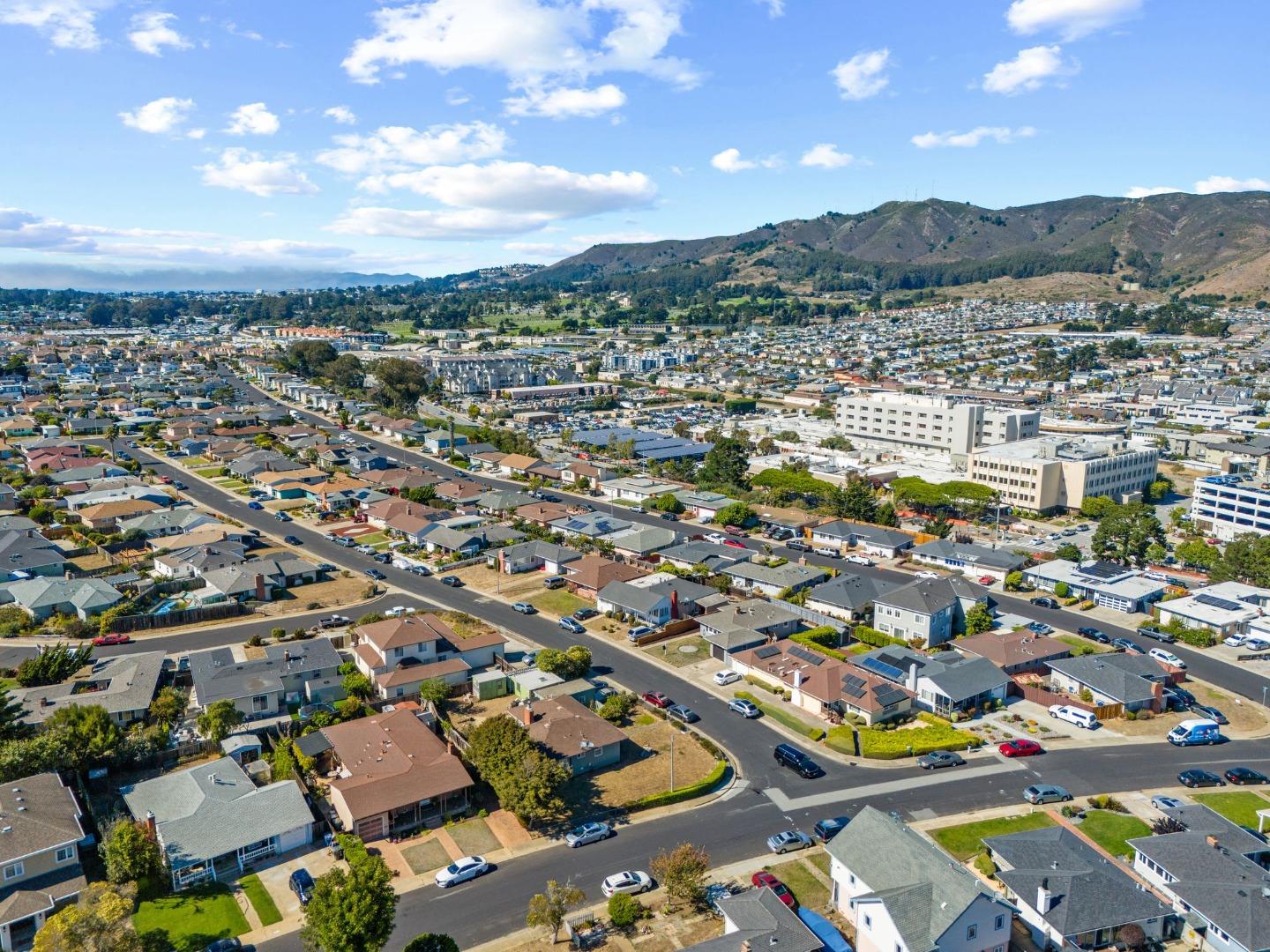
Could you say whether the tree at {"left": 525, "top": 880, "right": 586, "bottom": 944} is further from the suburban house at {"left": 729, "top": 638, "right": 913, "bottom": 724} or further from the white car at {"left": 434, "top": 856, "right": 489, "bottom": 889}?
the suburban house at {"left": 729, "top": 638, "right": 913, "bottom": 724}

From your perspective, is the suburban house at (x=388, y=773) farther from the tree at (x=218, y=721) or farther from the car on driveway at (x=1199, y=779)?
the car on driveway at (x=1199, y=779)

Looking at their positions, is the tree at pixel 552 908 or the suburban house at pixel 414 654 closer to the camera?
the tree at pixel 552 908

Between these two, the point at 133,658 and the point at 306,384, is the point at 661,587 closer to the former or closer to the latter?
the point at 133,658

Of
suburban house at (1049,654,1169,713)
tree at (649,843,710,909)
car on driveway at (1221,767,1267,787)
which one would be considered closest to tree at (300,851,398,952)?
tree at (649,843,710,909)

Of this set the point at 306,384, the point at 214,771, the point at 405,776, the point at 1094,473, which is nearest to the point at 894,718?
the point at 405,776

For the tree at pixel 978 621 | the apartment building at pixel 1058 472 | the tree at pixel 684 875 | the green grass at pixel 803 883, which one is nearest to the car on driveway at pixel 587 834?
the tree at pixel 684 875
